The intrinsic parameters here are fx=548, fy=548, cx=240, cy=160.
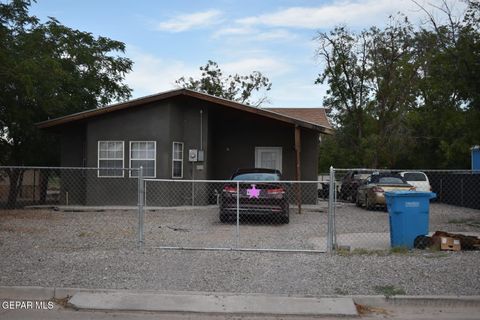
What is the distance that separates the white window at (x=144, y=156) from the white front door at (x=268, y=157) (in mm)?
4729

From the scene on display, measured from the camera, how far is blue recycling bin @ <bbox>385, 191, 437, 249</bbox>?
10828 millimetres

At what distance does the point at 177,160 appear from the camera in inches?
801

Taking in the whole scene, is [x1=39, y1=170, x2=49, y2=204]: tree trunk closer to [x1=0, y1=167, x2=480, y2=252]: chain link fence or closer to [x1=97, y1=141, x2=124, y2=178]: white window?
[x1=0, y1=167, x2=480, y2=252]: chain link fence

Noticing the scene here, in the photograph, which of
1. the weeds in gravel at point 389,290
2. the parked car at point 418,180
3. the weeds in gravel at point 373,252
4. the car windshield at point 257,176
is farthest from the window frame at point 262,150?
the weeds in gravel at point 389,290

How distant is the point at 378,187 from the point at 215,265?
12244mm

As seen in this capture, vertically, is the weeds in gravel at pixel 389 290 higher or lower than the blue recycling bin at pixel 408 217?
lower

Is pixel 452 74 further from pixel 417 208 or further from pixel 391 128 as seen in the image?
pixel 391 128

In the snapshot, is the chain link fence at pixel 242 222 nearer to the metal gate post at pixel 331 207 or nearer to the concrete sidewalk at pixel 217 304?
the metal gate post at pixel 331 207

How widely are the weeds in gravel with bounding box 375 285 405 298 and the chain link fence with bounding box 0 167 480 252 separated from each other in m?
2.29

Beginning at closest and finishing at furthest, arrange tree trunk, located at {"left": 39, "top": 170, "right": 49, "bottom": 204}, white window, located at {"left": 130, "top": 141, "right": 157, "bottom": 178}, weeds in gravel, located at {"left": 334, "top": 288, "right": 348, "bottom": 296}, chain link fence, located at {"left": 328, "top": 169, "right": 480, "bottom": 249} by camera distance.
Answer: weeds in gravel, located at {"left": 334, "top": 288, "right": 348, "bottom": 296}, chain link fence, located at {"left": 328, "top": 169, "right": 480, "bottom": 249}, white window, located at {"left": 130, "top": 141, "right": 157, "bottom": 178}, tree trunk, located at {"left": 39, "top": 170, "right": 49, "bottom": 204}

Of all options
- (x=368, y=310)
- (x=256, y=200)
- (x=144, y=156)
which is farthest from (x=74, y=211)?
(x=368, y=310)

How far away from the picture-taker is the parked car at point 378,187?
19.6 m

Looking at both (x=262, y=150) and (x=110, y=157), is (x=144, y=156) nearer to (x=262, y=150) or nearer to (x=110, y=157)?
(x=110, y=157)

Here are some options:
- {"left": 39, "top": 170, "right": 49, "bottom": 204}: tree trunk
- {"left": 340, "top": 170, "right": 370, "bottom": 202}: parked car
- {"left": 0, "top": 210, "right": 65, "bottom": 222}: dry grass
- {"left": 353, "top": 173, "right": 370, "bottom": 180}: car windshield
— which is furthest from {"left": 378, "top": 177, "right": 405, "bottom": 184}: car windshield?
{"left": 39, "top": 170, "right": 49, "bottom": 204}: tree trunk
